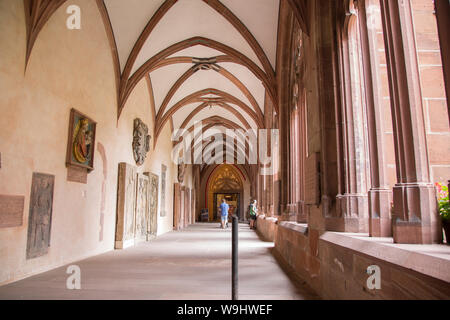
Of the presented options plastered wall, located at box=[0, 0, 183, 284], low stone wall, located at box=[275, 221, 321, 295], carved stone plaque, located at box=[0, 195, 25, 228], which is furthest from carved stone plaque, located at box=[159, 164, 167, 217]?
carved stone plaque, located at box=[0, 195, 25, 228]

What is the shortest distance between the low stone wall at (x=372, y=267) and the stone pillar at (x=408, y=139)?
136mm

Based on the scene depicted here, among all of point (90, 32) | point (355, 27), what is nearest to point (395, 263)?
point (355, 27)

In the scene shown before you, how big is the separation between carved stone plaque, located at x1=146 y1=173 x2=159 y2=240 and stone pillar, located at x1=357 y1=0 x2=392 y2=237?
8082 millimetres

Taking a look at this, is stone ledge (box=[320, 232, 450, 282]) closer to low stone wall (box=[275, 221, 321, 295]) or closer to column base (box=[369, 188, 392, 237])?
column base (box=[369, 188, 392, 237])

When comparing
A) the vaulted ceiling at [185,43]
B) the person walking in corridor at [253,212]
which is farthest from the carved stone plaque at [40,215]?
the person walking in corridor at [253,212]

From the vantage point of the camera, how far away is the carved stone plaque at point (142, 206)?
29.2 feet

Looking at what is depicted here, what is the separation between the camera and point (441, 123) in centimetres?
229

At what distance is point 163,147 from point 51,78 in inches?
293

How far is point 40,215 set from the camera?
4.66 m

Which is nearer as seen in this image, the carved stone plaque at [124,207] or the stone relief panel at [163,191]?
the carved stone plaque at [124,207]

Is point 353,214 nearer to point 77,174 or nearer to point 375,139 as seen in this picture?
point 375,139

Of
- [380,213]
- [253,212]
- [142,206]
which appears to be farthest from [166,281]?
[253,212]

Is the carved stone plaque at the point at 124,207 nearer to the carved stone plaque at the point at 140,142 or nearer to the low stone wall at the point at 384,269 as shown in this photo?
the carved stone plaque at the point at 140,142

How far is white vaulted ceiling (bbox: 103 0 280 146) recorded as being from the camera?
7316 millimetres
